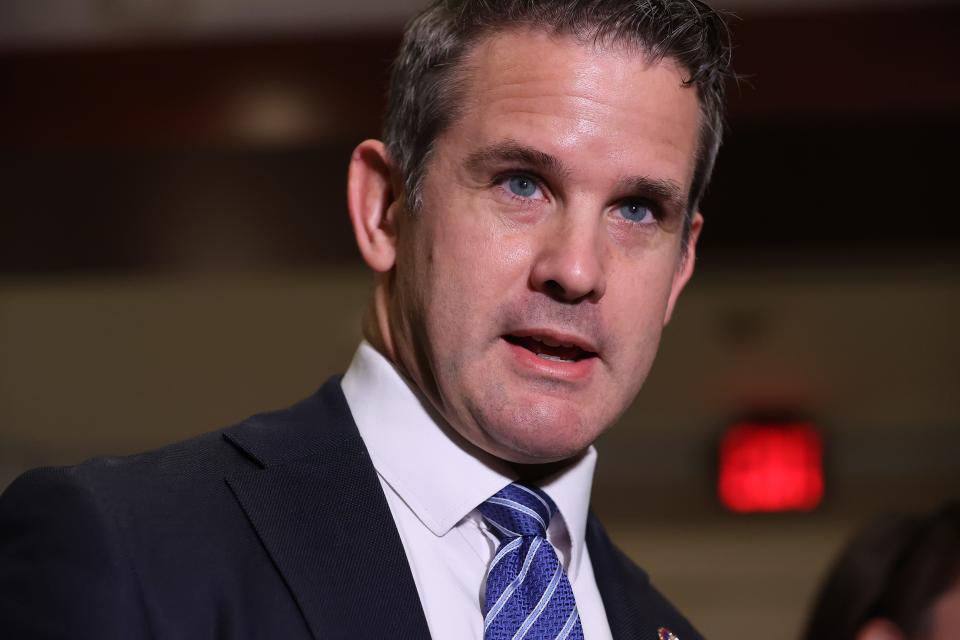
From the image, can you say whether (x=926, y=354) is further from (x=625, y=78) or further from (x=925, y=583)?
(x=625, y=78)

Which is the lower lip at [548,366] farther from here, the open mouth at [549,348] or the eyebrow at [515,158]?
the eyebrow at [515,158]

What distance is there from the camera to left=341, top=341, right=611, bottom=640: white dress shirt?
4.25 ft

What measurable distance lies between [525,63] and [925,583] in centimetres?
85

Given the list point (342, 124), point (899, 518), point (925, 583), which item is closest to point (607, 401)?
point (925, 583)

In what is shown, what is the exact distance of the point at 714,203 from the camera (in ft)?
13.1

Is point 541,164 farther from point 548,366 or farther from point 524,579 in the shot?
point 524,579

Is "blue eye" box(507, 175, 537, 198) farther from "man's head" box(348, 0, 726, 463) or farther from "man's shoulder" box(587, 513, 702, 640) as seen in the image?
"man's shoulder" box(587, 513, 702, 640)

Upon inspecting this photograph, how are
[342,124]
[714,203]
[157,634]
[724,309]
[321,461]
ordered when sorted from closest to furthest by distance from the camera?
[157,634]
[321,461]
[342,124]
[714,203]
[724,309]

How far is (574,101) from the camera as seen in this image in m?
1.28

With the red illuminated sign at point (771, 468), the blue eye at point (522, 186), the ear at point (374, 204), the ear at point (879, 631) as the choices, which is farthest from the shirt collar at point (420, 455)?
the red illuminated sign at point (771, 468)

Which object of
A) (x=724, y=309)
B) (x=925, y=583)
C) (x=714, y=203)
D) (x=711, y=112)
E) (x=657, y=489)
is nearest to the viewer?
(x=711, y=112)

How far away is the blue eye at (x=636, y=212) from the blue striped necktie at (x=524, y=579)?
32cm

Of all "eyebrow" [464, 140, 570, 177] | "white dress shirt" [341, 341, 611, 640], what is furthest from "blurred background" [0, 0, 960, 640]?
"white dress shirt" [341, 341, 611, 640]

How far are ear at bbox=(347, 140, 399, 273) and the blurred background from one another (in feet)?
3.06
